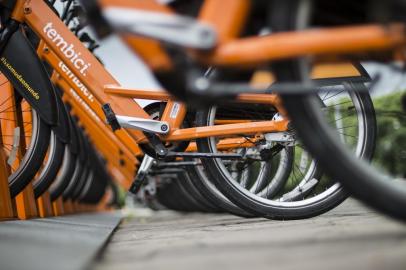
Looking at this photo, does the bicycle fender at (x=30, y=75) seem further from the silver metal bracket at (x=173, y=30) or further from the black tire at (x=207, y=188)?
the silver metal bracket at (x=173, y=30)

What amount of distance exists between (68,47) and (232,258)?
1.93 metres

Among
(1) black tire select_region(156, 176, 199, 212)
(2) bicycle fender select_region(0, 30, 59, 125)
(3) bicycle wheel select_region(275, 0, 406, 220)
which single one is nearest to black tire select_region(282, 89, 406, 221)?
(3) bicycle wheel select_region(275, 0, 406, 220)

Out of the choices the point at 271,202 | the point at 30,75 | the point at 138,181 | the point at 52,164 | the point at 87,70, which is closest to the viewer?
the point at 271,202

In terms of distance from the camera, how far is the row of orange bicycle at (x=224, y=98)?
1424 millimetres

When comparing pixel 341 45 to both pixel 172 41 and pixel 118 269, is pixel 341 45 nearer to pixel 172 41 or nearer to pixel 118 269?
pixel 172 41

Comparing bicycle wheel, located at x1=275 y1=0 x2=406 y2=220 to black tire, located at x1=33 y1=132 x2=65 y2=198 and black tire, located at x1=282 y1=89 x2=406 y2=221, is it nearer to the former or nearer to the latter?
black tire, located at x1=282 y1=89 x2=406 y2=221

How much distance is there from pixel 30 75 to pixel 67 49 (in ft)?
0.90

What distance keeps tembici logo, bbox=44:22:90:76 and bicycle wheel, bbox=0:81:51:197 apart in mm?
A: 353

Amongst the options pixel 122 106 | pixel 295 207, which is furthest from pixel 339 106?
pixel 122 106

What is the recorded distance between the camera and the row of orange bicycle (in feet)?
4.67

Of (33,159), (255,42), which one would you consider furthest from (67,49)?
(255,42)

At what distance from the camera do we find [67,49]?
313cm

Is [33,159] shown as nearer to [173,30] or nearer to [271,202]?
[271,202]

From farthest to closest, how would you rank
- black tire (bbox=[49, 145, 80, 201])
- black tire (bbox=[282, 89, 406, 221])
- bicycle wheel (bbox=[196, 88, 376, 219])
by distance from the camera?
black tire (bbox=[49, 145, 80, 201])
bicycle wheel (bbox=[196, 88, 376, 219])
black tire (bbox=[282, 89, 406, 221])
